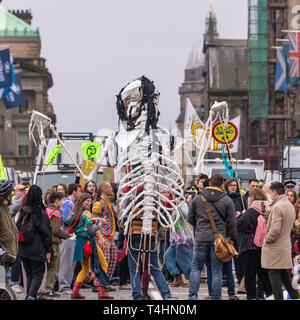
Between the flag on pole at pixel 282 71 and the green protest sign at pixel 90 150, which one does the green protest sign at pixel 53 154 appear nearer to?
the green protest sign at pixel 90 150

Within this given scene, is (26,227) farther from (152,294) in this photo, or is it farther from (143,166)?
(152,294)

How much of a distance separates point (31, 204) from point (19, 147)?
304 feet

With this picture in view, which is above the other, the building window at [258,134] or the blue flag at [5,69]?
the blue flag at [5,69]

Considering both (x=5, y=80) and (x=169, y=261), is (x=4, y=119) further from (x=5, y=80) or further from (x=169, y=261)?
(x=169, y=261)

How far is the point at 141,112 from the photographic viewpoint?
40.3 feet

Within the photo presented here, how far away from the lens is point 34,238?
502 inches

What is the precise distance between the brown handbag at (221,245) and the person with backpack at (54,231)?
2.81m

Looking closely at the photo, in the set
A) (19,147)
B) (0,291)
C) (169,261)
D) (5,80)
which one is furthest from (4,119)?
(0,291)

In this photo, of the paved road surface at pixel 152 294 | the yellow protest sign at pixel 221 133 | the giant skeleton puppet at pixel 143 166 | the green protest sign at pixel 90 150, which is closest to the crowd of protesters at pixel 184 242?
the paved road surface at pixel 152 294

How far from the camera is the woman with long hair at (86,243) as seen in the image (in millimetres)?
14195

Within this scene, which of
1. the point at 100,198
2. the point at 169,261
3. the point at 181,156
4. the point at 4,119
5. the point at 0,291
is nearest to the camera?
the point at 0,291

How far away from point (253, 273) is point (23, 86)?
308 ft

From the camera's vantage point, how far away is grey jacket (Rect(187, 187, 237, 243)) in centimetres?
1228

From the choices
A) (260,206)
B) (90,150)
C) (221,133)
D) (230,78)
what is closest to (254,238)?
(260,206)
